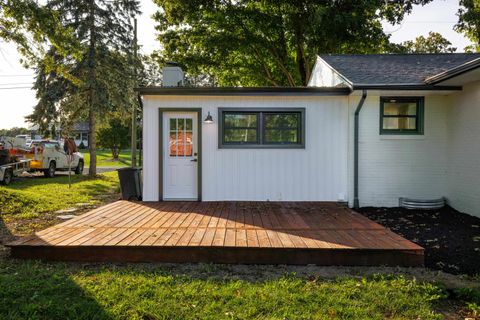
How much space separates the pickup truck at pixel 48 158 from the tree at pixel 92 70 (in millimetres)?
1157

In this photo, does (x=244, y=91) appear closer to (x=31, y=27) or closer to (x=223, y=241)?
(x=223, y=241)

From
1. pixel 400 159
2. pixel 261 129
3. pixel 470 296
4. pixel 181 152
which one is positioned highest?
pixel 261 129

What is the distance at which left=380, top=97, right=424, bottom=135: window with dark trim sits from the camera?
7.57m

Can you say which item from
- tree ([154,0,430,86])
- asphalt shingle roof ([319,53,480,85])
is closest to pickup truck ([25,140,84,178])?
tree ([154,0,430,86])

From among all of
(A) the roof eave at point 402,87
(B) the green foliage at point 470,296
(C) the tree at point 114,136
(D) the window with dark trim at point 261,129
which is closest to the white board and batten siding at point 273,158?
(D) the window with dark trim at point 261,129

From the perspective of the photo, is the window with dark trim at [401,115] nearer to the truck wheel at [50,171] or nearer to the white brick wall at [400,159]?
the white brick wall at [400,159]

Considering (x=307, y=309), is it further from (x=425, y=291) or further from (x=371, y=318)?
(x=425, y=291)

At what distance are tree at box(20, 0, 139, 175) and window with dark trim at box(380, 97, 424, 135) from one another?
36.6 ft

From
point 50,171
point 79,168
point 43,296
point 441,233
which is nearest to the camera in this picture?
point 43,296

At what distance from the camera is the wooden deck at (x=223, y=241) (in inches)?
160

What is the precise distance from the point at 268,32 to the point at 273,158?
39.7 ft

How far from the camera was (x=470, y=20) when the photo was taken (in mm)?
16844

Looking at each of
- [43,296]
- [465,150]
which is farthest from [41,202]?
[465,150]

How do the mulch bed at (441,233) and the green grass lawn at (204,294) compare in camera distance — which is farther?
the mulch bed at (441,233)
